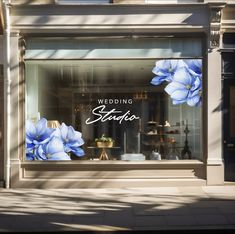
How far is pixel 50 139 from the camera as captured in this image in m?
11.7

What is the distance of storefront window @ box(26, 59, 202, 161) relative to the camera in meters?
11.7

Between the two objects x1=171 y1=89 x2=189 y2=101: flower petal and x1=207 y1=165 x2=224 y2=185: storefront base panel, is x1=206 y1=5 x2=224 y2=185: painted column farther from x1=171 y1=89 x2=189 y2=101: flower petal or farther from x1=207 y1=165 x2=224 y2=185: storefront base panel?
x1=171 y1=89 x2=189 y2=101: flower petal

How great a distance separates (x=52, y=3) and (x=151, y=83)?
3.01 m

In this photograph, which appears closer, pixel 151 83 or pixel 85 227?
pixel 85 227

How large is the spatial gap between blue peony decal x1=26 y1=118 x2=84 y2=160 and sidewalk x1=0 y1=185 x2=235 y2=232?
36.5 inches

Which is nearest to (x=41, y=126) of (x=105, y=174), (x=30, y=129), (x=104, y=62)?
(x=30, y=129)

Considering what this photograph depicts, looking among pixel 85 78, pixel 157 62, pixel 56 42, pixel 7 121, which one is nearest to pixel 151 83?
pixel 157 62

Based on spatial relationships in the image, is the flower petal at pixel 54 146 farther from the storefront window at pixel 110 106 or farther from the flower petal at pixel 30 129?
the flower petal at pixel 30 129

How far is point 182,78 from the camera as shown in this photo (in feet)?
38.6

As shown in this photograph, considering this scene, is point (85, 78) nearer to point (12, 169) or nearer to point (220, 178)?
point (12, 169)

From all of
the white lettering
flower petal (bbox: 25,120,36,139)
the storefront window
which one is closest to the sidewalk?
the storefront window

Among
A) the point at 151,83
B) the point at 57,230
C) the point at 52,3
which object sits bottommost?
the point at 57,230

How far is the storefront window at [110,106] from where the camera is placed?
1173 cm

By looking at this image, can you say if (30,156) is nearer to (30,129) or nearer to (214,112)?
(30,129)
